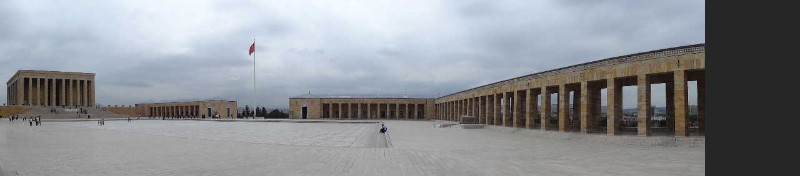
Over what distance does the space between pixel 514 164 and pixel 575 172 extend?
1888 mm

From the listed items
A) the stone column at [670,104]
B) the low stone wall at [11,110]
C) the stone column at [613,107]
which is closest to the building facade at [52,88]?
the low stone wall at [11,110]

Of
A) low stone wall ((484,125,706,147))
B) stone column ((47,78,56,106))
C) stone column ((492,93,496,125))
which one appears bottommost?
low stone wall ((484,125,706,147))

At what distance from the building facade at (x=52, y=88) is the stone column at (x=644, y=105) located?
10253cm

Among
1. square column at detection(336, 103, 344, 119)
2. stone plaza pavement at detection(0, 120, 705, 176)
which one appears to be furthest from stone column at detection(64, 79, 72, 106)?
stone plaza pavement at detection(0, 120, 705, 176)

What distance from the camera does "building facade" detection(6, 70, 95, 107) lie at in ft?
295

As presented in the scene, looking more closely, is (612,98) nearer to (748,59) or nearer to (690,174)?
(690,174)

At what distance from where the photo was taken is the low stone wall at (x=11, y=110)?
78250 mm

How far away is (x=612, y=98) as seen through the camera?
2300cm

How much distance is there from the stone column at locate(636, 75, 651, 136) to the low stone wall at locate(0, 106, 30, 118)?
90.6 meters

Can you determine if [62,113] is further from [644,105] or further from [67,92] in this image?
[644,105]

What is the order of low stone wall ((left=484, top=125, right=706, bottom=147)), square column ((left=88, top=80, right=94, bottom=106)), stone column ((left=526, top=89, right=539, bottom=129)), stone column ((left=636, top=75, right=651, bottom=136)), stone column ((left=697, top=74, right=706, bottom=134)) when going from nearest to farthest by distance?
low stone wall ((left=484, top=125, right=706, bottom=147)), stone column ((left=636, top=75, right=651, bottom=136)), stone column ((left=697, top=74, right=706, bottom=134)), stone column ((left=526, top=89, right=539, bottom=129)), square column ((left=88, top=80, right=94, bottom=106))

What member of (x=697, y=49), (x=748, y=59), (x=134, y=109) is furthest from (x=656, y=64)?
(x=134, y=109)

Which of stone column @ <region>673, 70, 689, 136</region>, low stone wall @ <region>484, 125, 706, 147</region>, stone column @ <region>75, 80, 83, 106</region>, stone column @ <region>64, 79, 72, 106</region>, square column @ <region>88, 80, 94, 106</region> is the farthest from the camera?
square column @ <region>88, 80, 94, 106</region>

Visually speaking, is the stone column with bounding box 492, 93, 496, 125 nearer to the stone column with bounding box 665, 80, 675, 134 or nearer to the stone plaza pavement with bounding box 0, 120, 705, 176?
the stone column with bounding box 665, 80, 675, 134
